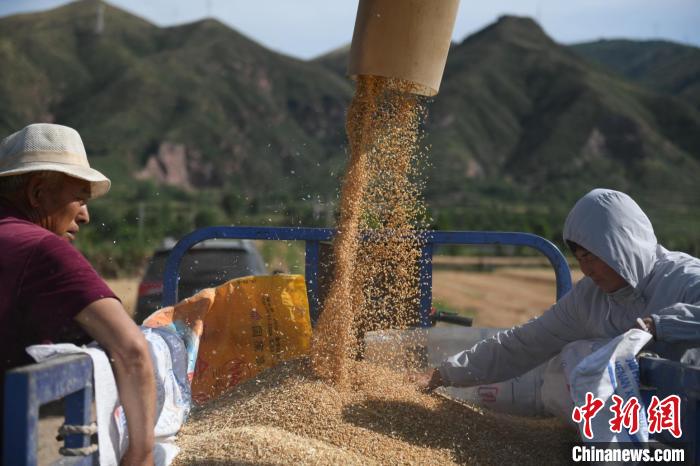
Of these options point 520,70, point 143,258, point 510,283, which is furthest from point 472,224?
point 520,70

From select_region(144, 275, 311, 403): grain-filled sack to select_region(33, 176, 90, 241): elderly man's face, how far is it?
759mm

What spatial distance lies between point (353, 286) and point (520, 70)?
9205 cm

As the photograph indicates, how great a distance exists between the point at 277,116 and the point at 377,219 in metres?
76.9

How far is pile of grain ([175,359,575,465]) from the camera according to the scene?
2393 millimetres

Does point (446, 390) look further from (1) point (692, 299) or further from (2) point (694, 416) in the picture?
(2) point (694, 416)

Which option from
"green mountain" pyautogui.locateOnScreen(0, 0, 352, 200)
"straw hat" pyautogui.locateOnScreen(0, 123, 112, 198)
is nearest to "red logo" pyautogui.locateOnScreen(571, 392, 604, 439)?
"straw hat" pyautogui.locateOnScreen(0, 123, 112, 198)

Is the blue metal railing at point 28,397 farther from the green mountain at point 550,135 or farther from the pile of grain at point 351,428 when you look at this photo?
the green mountain at point 550,135

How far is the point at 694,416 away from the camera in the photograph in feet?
6.32

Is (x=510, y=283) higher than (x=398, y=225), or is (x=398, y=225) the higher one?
(x=398, y=225)

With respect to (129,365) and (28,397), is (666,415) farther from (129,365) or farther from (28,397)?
(28,397)

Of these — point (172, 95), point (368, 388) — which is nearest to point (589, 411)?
point (368, 388)

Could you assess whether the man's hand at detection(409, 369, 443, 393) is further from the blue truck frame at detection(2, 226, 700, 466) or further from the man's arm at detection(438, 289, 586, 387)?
the blue truck frame at detection(2, 226, 700, 466)

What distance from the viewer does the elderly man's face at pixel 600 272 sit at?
2662 mm

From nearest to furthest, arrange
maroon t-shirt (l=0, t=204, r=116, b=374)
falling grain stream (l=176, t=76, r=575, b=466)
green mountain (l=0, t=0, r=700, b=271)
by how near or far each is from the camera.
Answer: maroon t-shirt (l=0, t=204, r=116, b=374) → falling grain stream (l=176, t=76, r=575, b=466) → green mountain (l=0, t=0, r=700, b=271)
